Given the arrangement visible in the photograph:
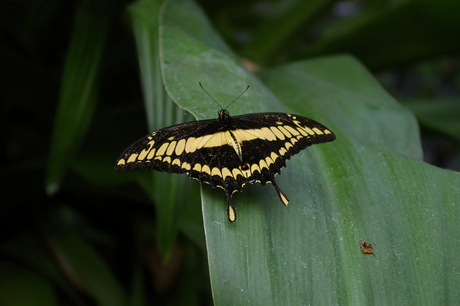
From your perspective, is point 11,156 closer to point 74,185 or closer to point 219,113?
point 74,185

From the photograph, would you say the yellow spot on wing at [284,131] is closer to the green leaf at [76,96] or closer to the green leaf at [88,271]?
the green leaf at [76,96]

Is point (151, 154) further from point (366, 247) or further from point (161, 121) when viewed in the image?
point (366, 247)

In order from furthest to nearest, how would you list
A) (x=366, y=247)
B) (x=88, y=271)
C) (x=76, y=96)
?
1. (x=88, y=271)
2. (x=76, y=96)
3. (x=366, y=247)

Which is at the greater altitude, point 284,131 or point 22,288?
point 284,131

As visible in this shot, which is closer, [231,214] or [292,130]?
[231,214]

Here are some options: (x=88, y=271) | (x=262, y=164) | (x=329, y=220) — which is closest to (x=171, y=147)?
(x=262, y=164)

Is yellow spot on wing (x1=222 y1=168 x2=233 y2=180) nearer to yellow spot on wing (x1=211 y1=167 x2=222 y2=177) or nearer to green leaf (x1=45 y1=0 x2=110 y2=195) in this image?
yellow spot on wing (x1=211 y1=167 x2=222 y2=177)
